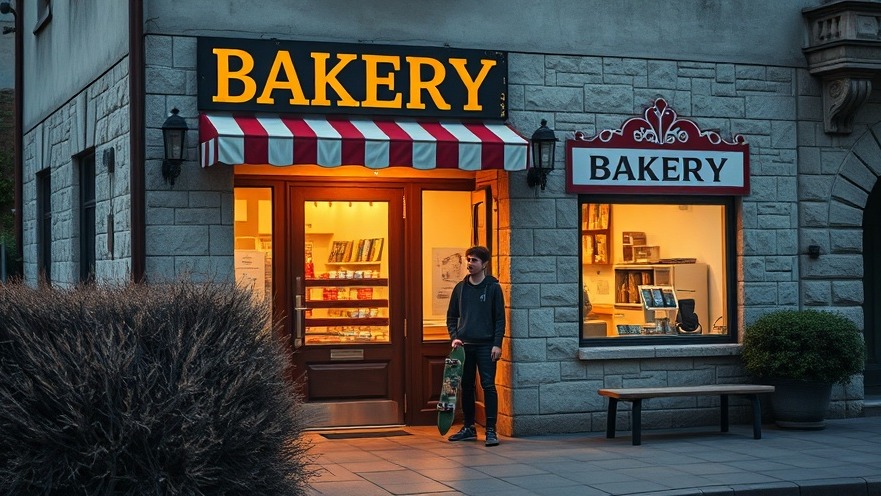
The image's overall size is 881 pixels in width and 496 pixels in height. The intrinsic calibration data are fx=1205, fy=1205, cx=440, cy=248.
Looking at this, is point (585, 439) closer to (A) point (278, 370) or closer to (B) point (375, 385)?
(B) point (375, 385)

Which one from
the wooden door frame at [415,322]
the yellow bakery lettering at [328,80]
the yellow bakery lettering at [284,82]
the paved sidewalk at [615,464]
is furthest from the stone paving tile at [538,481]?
the yellow bakery lettering at [284,82]

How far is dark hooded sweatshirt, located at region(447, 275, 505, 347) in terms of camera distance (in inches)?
463

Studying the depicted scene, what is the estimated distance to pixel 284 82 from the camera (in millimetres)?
11547

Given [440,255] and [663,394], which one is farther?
[440,255]

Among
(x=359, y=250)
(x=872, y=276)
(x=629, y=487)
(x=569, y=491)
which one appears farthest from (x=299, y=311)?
(x=872, y=276)

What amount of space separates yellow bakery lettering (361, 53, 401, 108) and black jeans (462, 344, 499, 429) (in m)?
2.53

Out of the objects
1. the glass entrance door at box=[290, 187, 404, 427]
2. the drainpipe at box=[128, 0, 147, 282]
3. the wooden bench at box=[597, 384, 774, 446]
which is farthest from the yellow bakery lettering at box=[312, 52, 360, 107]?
the wooden bench at box=[597, 384, 774, 446]

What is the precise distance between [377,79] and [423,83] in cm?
48

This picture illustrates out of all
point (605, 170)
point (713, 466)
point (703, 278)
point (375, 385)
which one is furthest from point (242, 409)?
point (703, 278)

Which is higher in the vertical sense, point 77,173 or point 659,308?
point 77,173

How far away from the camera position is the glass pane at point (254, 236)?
1230cm

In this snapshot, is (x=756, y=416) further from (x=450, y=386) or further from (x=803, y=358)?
(x=450, y=386)

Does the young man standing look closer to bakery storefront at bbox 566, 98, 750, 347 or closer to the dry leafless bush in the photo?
bakery storefront at bbox 566, 98, 750, 347

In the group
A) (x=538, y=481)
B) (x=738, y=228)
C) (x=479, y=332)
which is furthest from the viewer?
(x=738, y=228)
